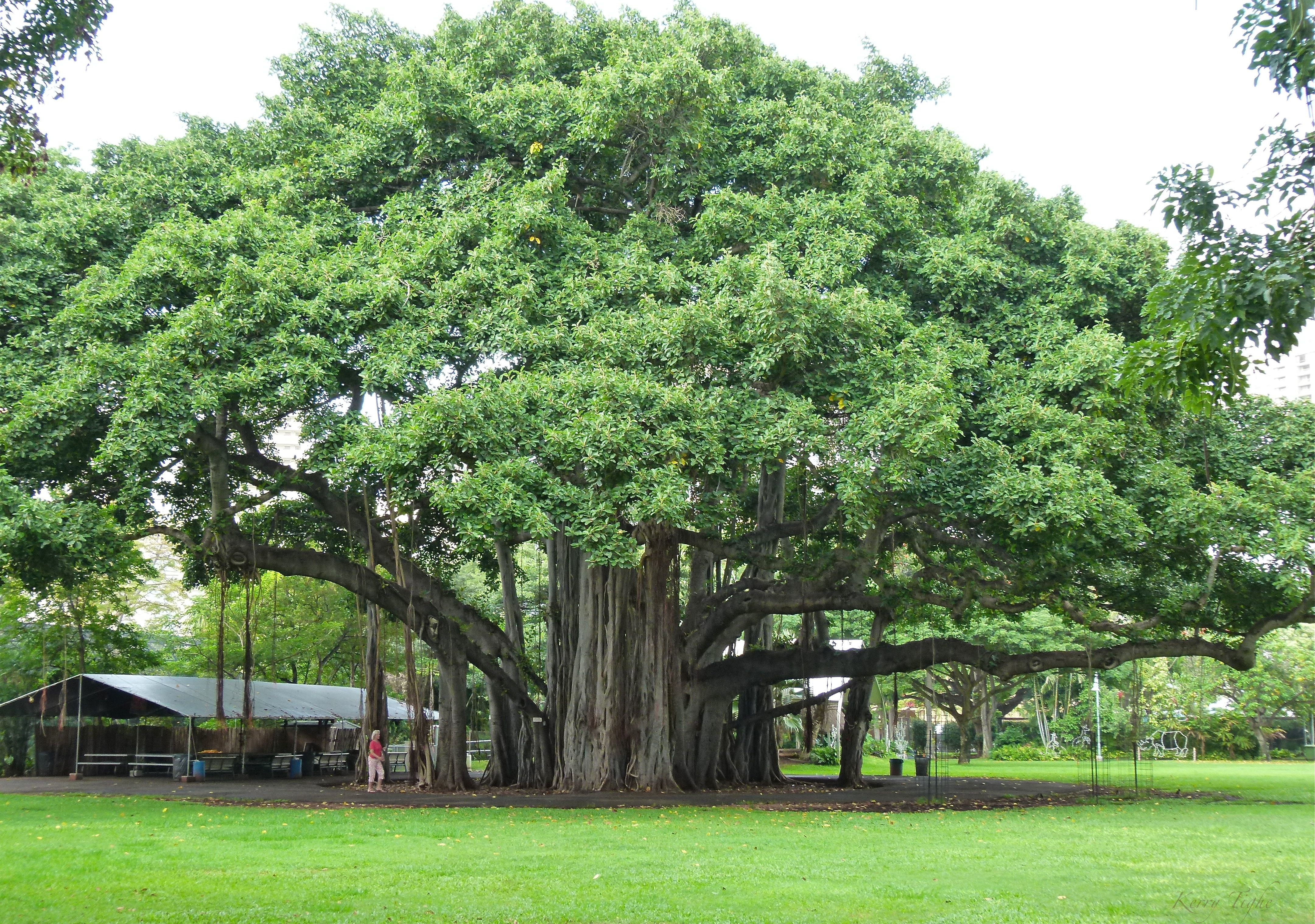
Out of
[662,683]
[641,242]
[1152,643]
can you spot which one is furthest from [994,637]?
[641,242]

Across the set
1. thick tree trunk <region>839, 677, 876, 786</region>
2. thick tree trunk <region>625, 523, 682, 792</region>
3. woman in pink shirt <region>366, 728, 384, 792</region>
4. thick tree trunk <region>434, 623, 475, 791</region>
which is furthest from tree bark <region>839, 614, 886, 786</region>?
woman in pink shirt <region>366, 728, 384, 792</region>

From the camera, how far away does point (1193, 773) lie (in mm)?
25156

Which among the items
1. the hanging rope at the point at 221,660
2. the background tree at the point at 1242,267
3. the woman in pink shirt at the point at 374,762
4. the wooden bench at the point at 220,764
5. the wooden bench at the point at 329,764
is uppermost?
the background tree at the point at 1242,267

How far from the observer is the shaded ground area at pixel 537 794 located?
13.8m

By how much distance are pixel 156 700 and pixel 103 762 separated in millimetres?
2285

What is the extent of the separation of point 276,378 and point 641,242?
4.84 meters

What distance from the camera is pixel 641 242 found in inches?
542

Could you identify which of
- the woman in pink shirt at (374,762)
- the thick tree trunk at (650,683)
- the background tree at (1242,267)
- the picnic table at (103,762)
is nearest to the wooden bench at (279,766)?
the picnic table at (103,762)

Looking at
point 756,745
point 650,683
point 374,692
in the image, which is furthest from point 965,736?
point 374,692

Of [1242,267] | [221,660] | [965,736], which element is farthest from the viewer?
[965,736]

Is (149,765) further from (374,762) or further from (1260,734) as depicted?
(1260,734)

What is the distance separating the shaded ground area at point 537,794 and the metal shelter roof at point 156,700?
4.23 ft

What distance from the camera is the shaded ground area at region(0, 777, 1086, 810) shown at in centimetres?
1380

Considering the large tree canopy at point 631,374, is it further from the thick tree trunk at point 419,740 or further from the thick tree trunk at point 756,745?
the thick tree trunk at point 756,745
